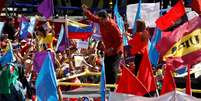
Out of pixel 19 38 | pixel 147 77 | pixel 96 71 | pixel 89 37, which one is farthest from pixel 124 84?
pixel 19 38

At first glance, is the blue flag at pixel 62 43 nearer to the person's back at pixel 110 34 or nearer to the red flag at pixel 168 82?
the person's back at pixel 110 34

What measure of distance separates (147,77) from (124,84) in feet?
2.20

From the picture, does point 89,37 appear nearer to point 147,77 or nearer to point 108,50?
point 108,50

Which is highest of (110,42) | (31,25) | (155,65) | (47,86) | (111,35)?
(111,35)

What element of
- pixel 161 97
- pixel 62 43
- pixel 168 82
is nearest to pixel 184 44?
pixel 168 82

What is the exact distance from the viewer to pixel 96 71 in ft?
46.9

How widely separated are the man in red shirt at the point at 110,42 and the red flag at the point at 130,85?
12.4 feet

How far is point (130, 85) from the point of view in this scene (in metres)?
7.92

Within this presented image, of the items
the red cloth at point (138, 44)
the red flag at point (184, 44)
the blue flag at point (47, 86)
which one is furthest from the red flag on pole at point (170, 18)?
the blue flag at point (47, 86)

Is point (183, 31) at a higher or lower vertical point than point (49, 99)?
higher

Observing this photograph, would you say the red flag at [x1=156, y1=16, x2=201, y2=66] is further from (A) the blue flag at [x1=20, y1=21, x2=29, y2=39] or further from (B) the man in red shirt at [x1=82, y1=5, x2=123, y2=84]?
(A) the blue flag at [x1=20, y1=21, x2=29, y2=39]

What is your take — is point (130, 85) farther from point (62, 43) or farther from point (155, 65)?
point (62, 43)

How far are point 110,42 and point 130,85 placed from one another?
3.90m

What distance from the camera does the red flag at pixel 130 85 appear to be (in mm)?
7891
